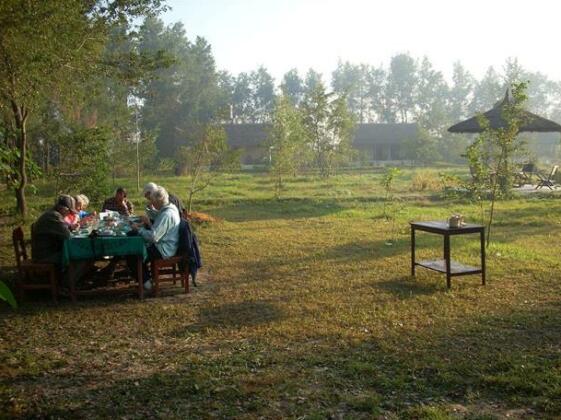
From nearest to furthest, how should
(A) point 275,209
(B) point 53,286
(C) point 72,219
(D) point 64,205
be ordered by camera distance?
1. (B) point 53,286
2. (D) point 64,205
3. (C) point 72,219
4. (A) point 275,209

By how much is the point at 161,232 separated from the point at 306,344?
2.64 meters

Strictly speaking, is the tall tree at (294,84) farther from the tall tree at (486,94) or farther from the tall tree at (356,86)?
the tall tree at (486,94)

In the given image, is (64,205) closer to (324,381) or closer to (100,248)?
(100,248)

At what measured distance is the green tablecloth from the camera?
6.40 metres

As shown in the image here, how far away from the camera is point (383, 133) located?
4956 centimetres

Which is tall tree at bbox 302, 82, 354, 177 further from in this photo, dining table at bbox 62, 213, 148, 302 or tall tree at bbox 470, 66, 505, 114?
tall tree at bbox 470, 66, 505, 114

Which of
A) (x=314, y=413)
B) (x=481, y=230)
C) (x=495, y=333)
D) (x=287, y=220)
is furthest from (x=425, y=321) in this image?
(x=287, y=220)

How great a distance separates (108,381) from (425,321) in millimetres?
3368

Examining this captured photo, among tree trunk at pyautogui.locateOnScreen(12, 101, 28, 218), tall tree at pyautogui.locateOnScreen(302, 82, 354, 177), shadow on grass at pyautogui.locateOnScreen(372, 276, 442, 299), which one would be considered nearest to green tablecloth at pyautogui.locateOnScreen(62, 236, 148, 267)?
shadow on grass at pyautogui.locateOnScreen(372, 276, 442, 299)

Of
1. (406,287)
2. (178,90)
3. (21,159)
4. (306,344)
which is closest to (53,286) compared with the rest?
(306,344)

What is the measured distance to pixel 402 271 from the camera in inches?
319

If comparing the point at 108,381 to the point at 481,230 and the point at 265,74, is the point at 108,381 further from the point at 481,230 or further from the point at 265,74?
the point at 265,74

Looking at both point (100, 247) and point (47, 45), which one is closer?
point (100, 247)

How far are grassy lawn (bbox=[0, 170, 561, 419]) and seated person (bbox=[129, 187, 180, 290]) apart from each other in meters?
0.58
